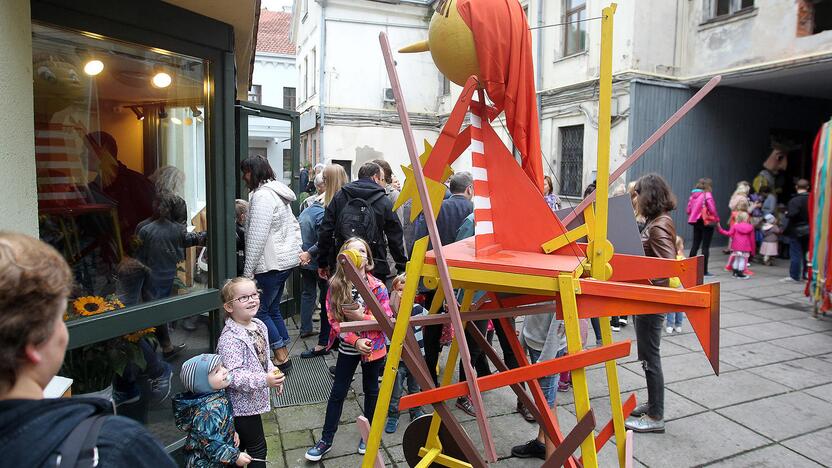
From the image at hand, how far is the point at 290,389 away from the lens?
14.8 feet

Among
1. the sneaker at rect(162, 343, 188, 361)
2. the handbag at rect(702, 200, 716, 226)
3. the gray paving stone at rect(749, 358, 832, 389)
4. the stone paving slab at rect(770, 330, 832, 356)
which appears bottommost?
the gray paving stone at rect(749, 358, 832, 389)

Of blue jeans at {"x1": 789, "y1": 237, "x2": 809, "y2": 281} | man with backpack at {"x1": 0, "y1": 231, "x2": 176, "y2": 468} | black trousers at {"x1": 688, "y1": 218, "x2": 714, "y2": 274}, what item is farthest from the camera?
black trousers at {"x1": 688, "y1": 218, "x2": 714, "y2": 274}

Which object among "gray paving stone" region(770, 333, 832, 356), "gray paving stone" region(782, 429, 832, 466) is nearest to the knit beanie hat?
"gray paving stone" region(782, 429, 832, 466)

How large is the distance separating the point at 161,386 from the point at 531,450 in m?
2.40

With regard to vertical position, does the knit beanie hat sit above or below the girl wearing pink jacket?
below

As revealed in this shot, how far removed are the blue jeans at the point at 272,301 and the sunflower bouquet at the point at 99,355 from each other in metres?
1.64

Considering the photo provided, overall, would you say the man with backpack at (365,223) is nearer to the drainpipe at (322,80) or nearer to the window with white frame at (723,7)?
the window with white frame at (723,7)

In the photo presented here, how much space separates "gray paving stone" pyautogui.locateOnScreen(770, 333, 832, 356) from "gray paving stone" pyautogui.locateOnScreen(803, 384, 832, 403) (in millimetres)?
1032

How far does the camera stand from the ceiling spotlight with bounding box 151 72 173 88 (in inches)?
130

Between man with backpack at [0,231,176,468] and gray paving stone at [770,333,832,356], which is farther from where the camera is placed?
gray paving stone at [770,333,832,356]

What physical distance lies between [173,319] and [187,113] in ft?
4.49

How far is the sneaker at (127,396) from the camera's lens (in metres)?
3.12

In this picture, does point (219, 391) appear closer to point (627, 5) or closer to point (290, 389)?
point (290, 389)

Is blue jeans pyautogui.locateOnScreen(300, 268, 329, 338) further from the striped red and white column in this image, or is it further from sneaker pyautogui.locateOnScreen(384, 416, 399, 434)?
the striped red and white column
